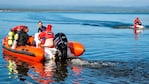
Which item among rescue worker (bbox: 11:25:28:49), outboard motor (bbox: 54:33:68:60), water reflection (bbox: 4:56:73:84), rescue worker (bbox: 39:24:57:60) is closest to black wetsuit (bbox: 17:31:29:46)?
rescue worker (bbox: 11:25:28:49)

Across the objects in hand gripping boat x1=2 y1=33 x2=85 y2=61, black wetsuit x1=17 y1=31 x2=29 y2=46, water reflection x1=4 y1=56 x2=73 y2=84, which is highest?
black wetsuit x1=17 y1=31 x2=29 y2=46

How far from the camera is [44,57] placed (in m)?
15.4

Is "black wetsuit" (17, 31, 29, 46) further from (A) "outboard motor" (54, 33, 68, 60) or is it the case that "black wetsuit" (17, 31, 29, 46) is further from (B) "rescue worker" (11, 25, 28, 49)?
(A) "outboard motor" (54, 33, 68, 60)

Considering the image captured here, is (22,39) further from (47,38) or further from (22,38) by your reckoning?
(47,38)

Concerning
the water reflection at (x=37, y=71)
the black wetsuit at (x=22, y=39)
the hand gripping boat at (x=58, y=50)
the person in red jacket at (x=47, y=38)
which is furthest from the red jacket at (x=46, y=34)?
the black wetsuit at (x=22, y=39)

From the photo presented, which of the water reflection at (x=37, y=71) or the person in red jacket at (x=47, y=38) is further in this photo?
the person in red jacket at (x=47, y=38)

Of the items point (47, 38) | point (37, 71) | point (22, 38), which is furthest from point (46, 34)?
point (37, 71)

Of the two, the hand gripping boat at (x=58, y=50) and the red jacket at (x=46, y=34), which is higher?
the red jacket at (x=46, y=34)

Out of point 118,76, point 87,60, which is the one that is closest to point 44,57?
point 87,60

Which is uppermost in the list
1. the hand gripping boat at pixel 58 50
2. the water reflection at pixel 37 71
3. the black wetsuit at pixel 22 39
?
the black wetsuit at pixel 22 39

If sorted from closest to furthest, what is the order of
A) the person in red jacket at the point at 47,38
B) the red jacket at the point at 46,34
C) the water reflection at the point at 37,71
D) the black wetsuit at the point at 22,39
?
the water reflection at the point at 37,71, the person in red jacket at the point at 47,38, the red jacket at the point at 46,34, the black wetsuit at the point at 22,39

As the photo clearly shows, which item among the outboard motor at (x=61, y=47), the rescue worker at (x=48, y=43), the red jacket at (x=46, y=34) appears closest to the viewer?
the rescue worker at (x=48, y=43)

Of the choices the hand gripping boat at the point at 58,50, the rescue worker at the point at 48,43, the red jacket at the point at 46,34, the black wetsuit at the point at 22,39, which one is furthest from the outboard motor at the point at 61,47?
the black wetsuit at the point at 22,39

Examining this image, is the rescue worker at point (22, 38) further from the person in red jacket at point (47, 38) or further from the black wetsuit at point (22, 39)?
the person in red jacket at point (47, 38)
